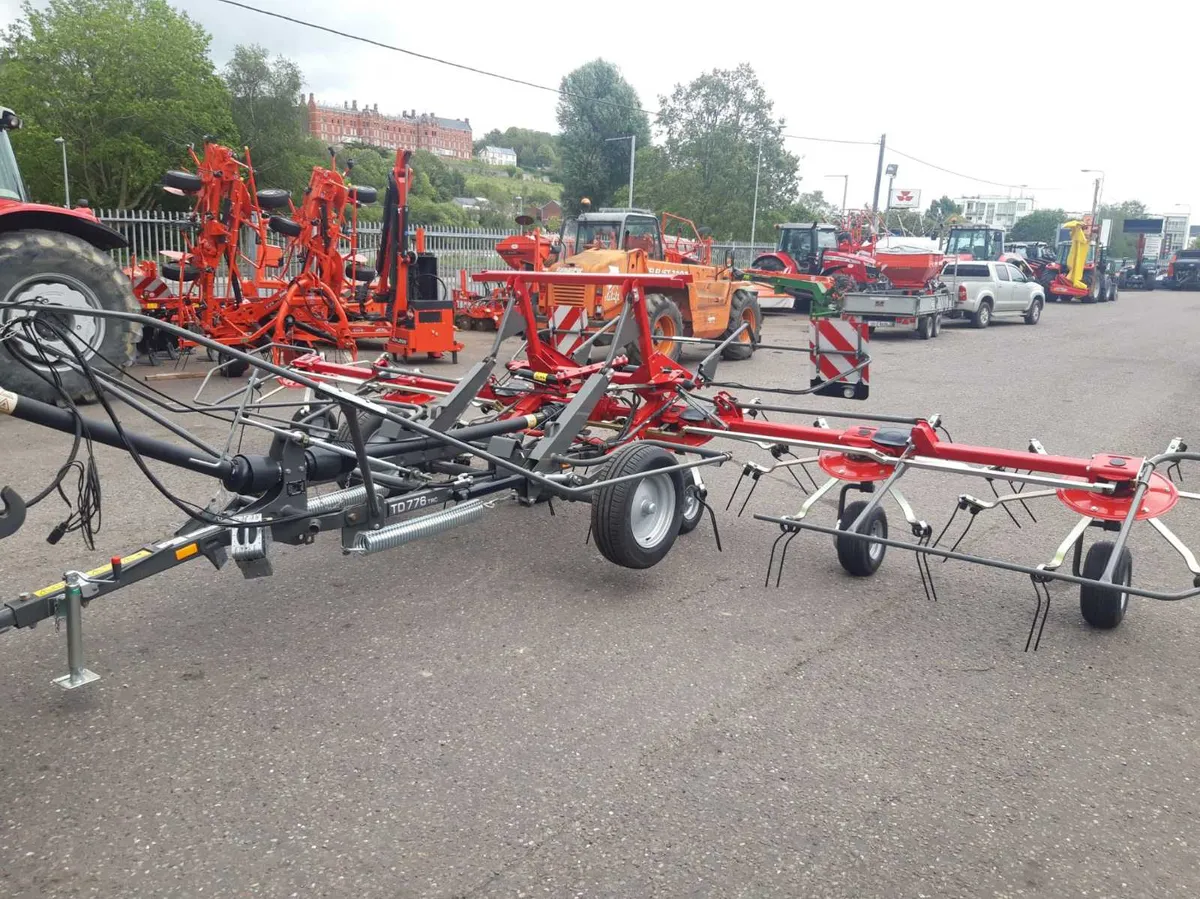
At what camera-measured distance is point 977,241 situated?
3067cm

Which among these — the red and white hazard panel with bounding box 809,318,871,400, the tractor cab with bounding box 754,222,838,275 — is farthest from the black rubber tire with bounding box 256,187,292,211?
the tractor cab with bounding box 754,222,838,275

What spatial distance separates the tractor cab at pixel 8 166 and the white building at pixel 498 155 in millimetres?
129188

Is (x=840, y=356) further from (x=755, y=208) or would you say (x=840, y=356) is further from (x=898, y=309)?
(x=755, y=208)

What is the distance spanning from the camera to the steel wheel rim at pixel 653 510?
4.67 m

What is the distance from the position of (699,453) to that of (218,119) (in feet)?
156

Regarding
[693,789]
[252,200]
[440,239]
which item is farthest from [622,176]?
[693,789]

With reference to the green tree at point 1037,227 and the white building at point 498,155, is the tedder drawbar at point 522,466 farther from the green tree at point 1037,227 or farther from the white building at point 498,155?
the white building at point 498,155

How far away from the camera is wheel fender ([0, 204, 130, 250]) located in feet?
27.3

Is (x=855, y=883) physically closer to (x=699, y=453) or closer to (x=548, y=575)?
(x=548, y=575)

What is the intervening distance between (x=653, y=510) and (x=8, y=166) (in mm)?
7718

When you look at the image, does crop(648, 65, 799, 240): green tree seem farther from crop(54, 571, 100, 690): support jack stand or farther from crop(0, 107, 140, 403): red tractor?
crop(54, 571, 100, 690): support jack stand

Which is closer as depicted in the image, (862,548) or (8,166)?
(862,548)

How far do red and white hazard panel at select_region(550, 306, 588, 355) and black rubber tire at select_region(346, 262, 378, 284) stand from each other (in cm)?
578

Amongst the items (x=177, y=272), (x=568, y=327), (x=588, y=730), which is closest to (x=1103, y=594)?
(x=588, y=730)
